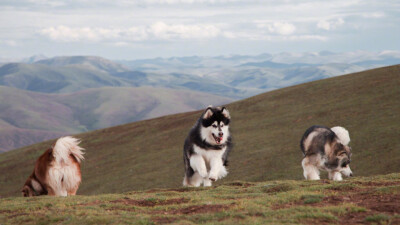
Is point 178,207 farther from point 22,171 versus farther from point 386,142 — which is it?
point 22,171

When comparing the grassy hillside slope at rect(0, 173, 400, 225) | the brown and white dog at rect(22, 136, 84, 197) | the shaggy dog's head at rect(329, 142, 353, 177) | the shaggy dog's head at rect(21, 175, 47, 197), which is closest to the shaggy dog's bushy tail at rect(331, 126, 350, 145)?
the shaggy dog's head at rect(329, 142, 353, 177)

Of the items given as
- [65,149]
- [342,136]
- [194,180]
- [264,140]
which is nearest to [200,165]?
[194,180]

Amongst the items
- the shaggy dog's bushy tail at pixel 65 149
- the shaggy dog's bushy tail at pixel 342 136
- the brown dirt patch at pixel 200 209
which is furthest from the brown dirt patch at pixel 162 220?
the shaggy dog's bushy tail at pixel 342 136

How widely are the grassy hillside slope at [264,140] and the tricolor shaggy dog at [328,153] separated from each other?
1440 centimetres

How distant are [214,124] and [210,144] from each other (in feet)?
3.05

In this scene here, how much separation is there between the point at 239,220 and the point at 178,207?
2.91 m

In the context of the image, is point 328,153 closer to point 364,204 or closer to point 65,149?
point 364,204

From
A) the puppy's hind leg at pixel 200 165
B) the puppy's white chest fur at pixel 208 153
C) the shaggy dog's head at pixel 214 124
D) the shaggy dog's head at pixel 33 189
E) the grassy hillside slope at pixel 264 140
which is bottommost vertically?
the shaggy dog's head at pixel 33 189

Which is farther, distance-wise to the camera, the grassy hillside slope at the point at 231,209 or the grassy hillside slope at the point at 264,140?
the grassy hillside slope at the point at 264,140

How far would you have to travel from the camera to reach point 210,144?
1697 centimetres

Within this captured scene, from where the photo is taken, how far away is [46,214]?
12.2m

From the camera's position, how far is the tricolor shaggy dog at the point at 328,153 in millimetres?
20281

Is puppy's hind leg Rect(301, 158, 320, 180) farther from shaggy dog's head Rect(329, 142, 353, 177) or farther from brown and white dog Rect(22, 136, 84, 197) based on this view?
brown and white dog Rect(22, 136, 84, 197)

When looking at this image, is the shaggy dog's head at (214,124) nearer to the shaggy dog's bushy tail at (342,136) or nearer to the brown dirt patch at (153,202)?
the brown dirt patch at (153,202)
